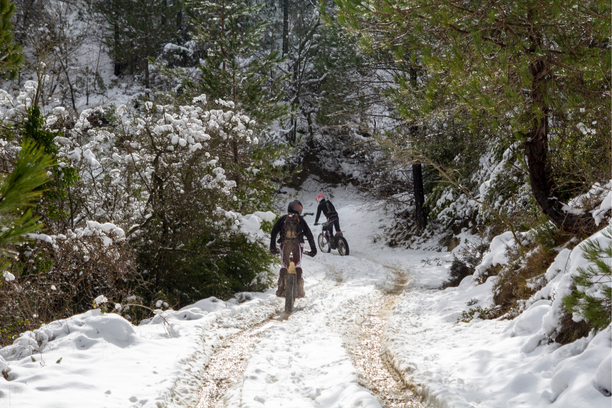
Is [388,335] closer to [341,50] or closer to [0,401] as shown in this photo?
[0,401]

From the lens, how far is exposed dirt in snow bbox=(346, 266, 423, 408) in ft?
12.1

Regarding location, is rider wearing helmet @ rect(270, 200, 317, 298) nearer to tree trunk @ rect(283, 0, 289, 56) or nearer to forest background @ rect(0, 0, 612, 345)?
forest background @ rect(0, 0, 612, 345)

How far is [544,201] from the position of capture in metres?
5.65

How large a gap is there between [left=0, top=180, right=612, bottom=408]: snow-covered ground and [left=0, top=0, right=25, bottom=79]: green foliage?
282cm

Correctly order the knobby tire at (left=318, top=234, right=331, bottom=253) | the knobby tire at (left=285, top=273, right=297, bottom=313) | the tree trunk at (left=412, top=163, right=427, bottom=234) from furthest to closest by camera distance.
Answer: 1. the tree trunk at (left=412, top=163, right=427, bottom=234)
2. the knobby tire at (left=318, top=234, right=331, bottom=253)
3. the knobby tire at (left=285, top=273, right=297, bottom=313)

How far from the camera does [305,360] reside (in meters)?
4.67

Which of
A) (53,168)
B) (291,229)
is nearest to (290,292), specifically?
(291,229)

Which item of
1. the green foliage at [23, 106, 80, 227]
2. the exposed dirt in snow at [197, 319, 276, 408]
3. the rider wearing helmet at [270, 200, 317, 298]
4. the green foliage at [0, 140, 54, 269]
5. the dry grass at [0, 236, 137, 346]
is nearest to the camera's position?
the green foliage at [0, 140, 54, 269]

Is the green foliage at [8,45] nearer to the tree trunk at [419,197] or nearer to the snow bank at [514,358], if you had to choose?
the snow bank at [514,358]

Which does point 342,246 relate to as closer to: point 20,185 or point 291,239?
point 291,239

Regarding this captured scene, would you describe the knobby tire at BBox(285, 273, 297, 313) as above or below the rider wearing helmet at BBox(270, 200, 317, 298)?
below

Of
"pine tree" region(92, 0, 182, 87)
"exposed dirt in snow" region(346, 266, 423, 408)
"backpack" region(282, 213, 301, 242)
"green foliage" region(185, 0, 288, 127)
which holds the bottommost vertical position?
"exposed dirt in snow" region(346, 266, 423, 408)

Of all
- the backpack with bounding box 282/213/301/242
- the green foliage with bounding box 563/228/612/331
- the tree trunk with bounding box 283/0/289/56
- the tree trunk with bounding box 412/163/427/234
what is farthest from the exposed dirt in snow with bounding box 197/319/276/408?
the tree trunk with bounding box 283/0/289/56

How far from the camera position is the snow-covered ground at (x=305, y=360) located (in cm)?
319
